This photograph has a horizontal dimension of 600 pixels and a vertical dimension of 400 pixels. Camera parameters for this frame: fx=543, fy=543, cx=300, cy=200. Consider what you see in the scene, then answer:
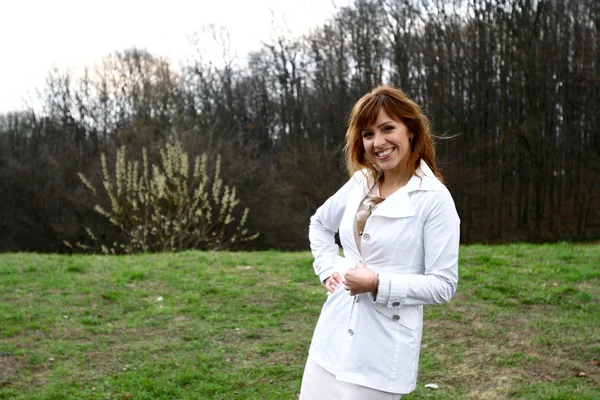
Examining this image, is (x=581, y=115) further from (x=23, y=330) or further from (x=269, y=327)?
(x=23, y=330)

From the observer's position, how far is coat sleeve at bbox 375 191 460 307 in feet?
6.15

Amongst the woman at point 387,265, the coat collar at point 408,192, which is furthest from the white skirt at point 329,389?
the coat collar at point 408,192

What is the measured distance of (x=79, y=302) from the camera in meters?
6.84

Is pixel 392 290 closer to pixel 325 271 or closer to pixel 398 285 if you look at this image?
pixel 398 285

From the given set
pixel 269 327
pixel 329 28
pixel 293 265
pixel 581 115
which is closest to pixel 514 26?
pixel 581 115

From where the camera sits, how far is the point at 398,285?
1.87 m

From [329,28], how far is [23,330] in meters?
29.8

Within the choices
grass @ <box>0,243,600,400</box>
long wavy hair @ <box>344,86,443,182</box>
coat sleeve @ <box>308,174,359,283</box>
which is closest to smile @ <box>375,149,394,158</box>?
long wavy hair @ <box>344,86,443,182</box>

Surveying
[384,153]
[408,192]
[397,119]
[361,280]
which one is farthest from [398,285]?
[397,119]

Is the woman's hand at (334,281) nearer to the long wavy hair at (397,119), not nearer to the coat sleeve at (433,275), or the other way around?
the coat sleeve at (433,275)

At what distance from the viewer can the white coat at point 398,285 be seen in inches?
74.5

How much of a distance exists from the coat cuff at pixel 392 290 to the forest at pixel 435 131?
2240cm

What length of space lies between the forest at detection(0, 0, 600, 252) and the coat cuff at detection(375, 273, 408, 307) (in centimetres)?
2240

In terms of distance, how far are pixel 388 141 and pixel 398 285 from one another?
56 cm
